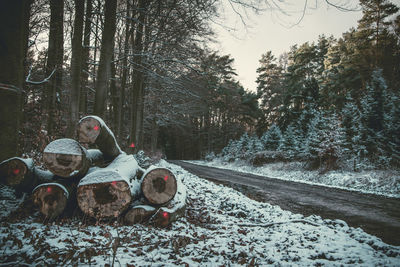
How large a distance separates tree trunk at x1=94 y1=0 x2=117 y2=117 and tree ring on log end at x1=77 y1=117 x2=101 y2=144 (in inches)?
110

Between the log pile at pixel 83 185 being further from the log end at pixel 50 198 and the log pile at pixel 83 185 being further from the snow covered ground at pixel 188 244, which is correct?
the snow covered ground at pixel 188 244

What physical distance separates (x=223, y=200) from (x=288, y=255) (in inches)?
145

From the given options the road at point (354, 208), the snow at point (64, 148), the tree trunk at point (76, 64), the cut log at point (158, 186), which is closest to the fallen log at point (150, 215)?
the cut log at point (158, 186)

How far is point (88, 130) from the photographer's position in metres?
3.68

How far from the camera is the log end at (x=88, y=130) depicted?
366 cm

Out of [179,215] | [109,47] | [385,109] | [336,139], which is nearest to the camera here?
[179,215]

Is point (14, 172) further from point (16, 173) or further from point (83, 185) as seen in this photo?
point (83, 185)

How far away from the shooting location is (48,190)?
3500mm

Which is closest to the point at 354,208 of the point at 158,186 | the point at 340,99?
the point at 158,186

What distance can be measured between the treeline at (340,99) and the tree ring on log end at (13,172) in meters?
6.97

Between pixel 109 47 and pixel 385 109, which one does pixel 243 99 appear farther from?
pixel 109 47

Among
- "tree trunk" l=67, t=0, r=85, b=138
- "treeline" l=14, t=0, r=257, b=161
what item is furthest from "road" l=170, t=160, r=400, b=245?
"tree trunk" l=67, t=0, r=85, b=138

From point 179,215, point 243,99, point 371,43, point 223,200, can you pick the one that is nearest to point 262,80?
point 243,99

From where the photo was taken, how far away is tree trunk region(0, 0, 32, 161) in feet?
10.2
